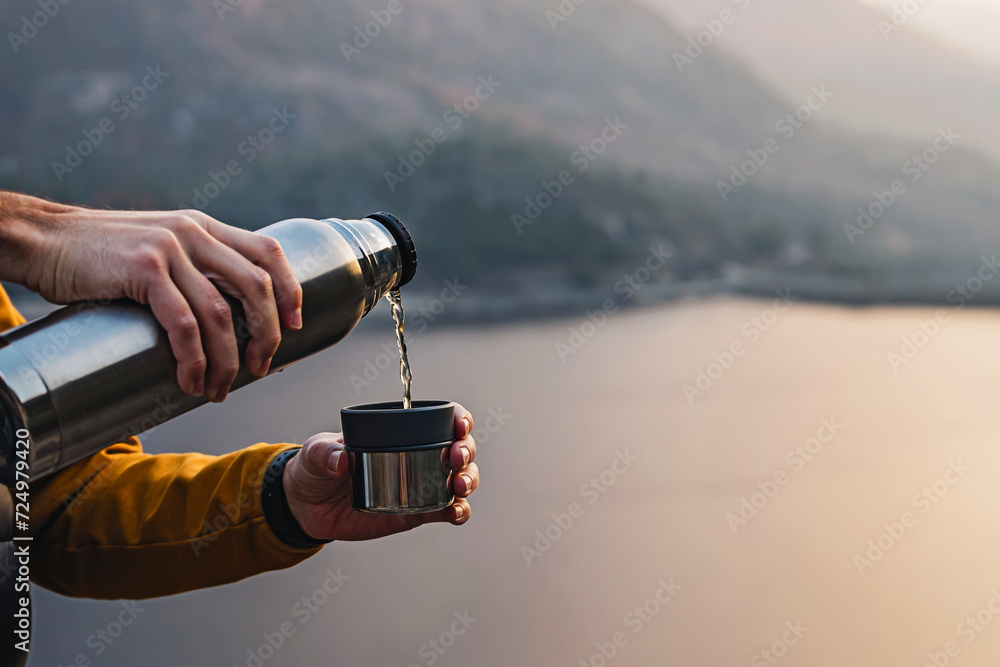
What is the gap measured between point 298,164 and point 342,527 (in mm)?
2571

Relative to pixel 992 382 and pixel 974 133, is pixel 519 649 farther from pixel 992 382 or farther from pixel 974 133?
pixel 974 133

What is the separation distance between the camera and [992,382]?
2.59 m

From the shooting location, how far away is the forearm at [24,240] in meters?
0.39

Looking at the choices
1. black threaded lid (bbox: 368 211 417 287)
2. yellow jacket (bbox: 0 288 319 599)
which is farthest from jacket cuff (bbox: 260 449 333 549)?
black threaded lid (bbox: 368 211 417 287)

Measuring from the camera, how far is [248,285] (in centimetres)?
39

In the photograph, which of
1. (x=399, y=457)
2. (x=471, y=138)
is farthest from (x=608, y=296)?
(x=399, y=457)

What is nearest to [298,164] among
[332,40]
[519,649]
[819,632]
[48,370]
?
[332,40]

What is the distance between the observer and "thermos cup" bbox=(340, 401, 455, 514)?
523mm

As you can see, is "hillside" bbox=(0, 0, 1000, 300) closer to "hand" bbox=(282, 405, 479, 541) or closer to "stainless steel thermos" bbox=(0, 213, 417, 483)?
"hand" bbox=(282, 405, 479, 541)

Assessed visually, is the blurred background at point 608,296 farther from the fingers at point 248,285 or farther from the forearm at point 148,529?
the fingers at point 248,285

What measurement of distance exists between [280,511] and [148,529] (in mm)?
114

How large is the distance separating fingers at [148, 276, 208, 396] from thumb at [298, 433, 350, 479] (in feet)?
0.84

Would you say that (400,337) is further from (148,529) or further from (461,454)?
(148,529)

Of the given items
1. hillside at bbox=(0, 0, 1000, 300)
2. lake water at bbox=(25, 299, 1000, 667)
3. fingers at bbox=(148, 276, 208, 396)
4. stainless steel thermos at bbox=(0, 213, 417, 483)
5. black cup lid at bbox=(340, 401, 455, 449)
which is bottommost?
lake water at bbox=(25, 299, 1000, 667)
